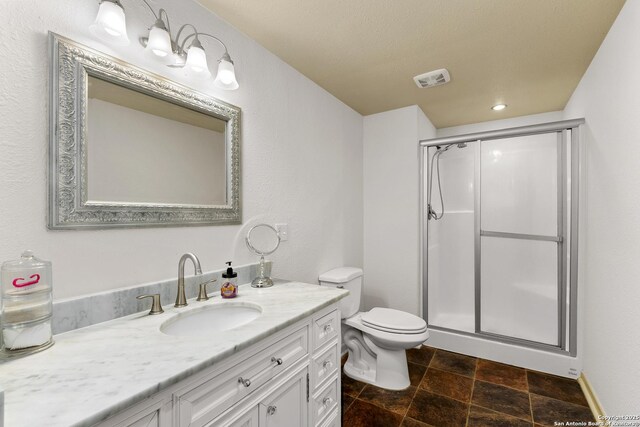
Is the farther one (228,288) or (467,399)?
(467,399)

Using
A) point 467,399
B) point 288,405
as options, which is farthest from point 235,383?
point 467,399

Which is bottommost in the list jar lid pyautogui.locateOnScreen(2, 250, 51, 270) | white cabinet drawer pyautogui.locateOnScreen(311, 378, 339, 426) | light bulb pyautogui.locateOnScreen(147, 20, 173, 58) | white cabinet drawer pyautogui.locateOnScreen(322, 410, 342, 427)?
white cabinet drawer pyautogui.locateOnScreen(322, 410, 342, 427)

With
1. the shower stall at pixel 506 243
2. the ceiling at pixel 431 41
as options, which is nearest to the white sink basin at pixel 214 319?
the ceiling at pixel 431 41

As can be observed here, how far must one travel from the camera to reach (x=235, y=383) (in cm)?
91

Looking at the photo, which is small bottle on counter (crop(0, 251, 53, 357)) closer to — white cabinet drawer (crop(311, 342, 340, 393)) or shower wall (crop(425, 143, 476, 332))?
white cabinet drawer (crop(311, 342, 340, 393))

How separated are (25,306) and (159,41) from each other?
1.01 meters

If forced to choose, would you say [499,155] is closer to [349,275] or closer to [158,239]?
[349,275]

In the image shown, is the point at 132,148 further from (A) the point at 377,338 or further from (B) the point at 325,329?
(A) the point at 377,338

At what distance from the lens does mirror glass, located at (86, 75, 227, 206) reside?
3.47ft

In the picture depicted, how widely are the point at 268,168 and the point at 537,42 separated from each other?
176cm

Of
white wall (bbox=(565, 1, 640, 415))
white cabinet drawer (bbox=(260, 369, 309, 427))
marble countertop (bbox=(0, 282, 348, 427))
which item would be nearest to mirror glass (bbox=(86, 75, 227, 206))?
marble countertop (bbox=(0, 282, 348, 427))

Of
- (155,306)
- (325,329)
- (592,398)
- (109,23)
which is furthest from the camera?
(592,398)

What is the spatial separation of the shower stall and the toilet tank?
78cm

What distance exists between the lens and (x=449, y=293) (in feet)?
10.1
